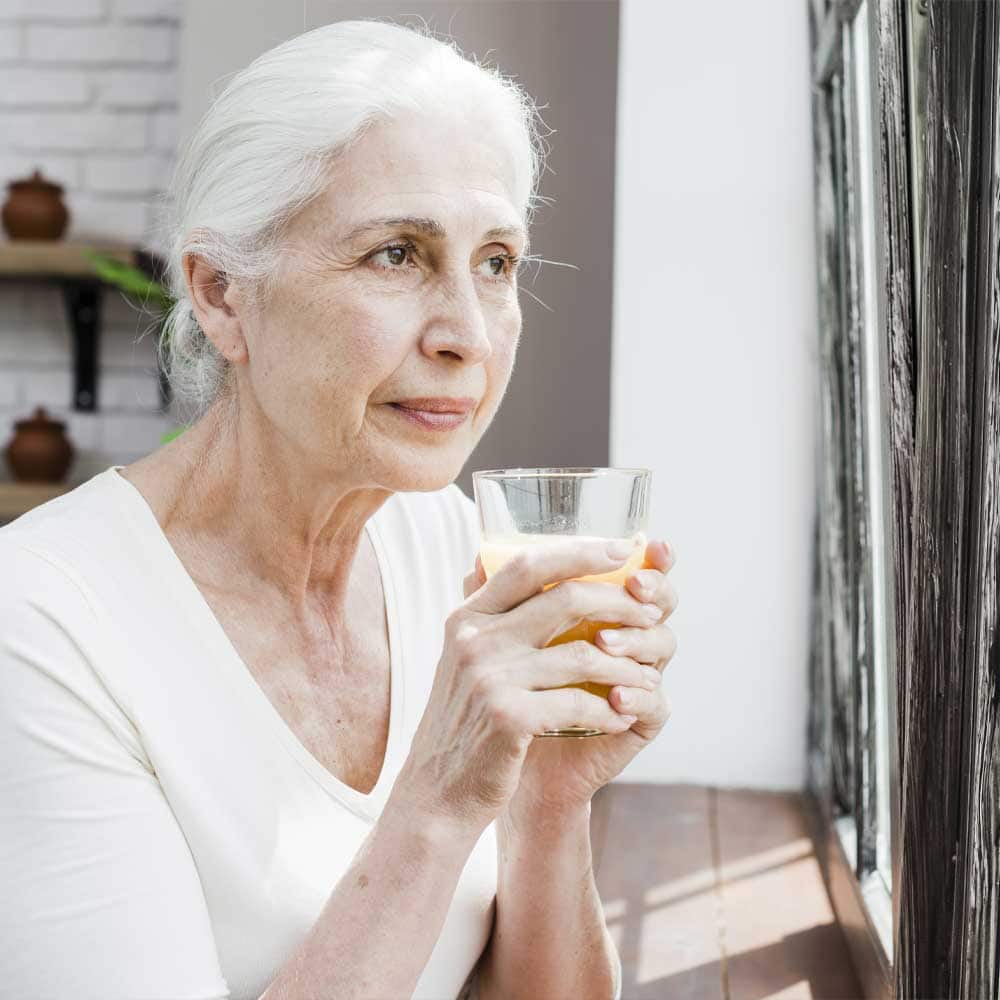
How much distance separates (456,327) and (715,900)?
54.0 inches

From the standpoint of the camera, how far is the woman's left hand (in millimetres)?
966

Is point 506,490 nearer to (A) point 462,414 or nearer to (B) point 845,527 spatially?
(A) point 462,414

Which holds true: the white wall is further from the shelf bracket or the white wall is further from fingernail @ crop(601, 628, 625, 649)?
fingernail @ crop(601, 628, 625, 649)

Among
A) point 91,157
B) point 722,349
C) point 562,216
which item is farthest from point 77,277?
point 722,349

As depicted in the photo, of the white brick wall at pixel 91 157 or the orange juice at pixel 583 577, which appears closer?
the orange juice at pixel 583 577

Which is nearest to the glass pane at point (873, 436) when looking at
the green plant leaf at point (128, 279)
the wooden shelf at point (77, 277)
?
the green plant leaf at point (128, 279)

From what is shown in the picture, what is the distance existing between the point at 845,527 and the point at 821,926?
79cm

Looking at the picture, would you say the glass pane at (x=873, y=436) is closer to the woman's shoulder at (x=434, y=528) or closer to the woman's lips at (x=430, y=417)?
the woman's shoulder at (x=434, y=528)

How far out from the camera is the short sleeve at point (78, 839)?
98cm

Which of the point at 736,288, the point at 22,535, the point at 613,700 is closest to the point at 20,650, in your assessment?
the point at 22,535

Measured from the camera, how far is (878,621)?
212 centimetres

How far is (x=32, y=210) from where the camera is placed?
3.74 meters

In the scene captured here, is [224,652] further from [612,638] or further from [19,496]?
Result: [19,496]

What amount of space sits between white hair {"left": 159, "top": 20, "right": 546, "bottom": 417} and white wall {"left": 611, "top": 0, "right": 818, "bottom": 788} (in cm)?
180
